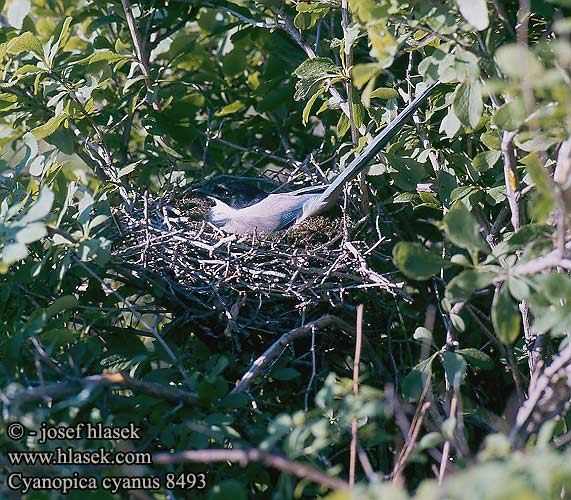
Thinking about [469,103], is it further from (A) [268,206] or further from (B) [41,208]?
(A) [268,206]

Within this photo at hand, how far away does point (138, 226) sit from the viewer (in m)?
2.41

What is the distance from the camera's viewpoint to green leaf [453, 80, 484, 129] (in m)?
1.66

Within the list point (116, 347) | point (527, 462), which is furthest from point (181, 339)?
point (527, 462)

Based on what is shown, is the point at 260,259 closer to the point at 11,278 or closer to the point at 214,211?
the point at 214,211

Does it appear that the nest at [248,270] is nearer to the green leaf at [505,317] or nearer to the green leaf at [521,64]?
the green leaf at [505,317]

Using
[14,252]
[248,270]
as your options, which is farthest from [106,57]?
[14,252]

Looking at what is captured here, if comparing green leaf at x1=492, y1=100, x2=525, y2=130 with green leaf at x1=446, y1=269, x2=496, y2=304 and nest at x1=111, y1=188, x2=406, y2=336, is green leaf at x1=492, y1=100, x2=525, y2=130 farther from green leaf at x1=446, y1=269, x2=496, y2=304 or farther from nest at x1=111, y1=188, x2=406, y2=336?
nest at x1=111, y1=188, x2=406, y2=336

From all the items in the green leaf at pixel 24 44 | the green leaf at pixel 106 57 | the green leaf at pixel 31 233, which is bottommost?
the green leaf at pixel 31 233

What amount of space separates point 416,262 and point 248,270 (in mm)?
854

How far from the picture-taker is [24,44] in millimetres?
2268

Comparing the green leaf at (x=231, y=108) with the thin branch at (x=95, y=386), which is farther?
the green leaf at (x=231, y=108)

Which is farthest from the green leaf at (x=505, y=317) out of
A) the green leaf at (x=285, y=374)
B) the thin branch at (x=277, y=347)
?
the green leaf at (x=285, y=374)

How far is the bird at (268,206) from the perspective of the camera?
94.7 inches

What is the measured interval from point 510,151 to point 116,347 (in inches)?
49.2
